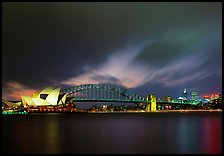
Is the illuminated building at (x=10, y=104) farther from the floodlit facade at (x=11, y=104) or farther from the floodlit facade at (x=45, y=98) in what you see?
the floodlit facade at (x=45, y=98)

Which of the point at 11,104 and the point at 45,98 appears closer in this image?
the point at 45,98

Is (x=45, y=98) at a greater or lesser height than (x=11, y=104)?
greater

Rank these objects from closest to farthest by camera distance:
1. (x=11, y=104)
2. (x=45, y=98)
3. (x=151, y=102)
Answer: (x=45, y=98) → (x=151, y=102) → (x=11, y=104)

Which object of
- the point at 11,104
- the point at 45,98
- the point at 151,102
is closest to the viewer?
the point at 45,98

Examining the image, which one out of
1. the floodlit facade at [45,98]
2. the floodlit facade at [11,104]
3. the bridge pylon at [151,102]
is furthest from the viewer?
the floodlit facade at [11,104]

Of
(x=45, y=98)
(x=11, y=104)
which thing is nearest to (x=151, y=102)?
(x=45, y=98)

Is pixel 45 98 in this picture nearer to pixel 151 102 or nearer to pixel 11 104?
pixel 11 104

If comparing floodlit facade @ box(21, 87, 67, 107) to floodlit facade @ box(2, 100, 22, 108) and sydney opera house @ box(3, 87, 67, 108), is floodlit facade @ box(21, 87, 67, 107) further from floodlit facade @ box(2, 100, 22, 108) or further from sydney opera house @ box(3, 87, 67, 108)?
floodlit facade @ box(2, 100, 22, 108)

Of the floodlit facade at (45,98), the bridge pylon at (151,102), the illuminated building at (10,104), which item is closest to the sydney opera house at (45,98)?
the floodlit facade at (45,98)

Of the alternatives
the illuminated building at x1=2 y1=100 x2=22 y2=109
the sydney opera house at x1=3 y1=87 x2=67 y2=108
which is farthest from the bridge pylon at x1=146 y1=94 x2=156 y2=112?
the illuminated building at x1=2 y1=100 x2=22 y2=109
